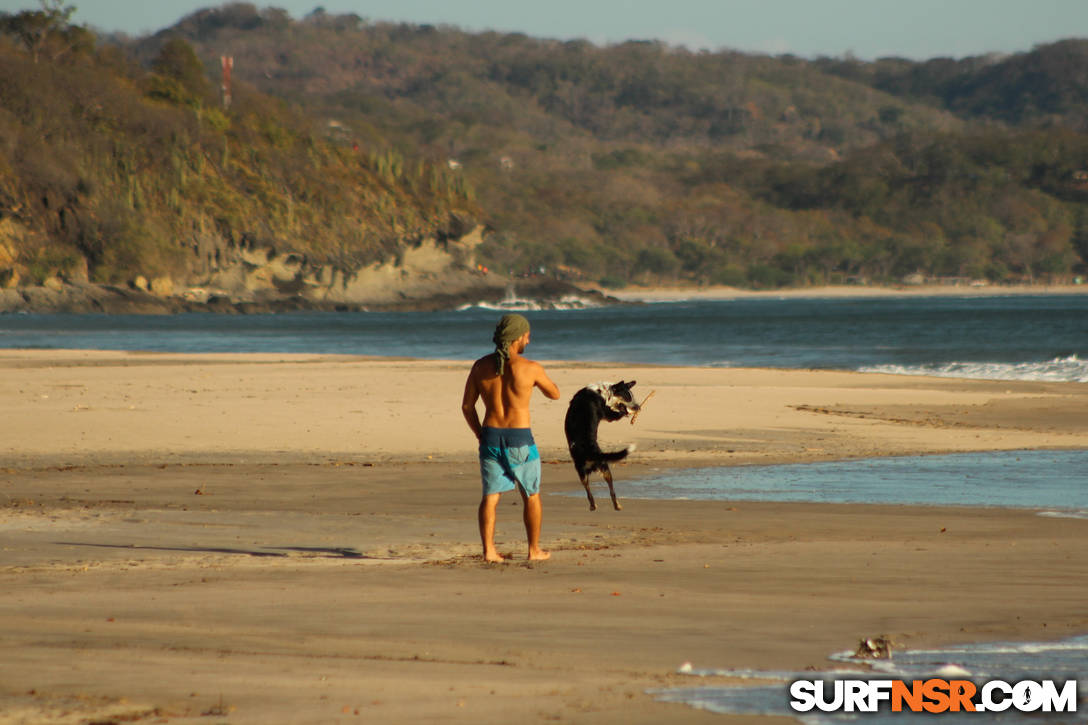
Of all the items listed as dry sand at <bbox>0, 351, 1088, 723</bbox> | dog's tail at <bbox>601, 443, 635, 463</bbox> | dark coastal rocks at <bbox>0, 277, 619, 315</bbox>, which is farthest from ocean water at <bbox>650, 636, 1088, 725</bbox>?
dark coastal rocks at <bbox>0, 277, 619, 315</bbox>

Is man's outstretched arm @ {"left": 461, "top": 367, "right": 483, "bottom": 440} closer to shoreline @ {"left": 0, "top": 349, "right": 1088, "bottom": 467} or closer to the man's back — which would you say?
the man's back

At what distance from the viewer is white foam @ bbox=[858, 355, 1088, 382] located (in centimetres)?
3091

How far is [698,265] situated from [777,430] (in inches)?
6948

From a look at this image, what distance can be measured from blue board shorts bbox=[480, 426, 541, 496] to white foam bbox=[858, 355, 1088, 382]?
2432 cm

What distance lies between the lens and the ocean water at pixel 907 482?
36.8 feet

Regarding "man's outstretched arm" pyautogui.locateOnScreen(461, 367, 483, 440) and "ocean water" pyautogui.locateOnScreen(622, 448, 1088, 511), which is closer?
"man's outstretched arm" pyautogui.locateOnScreen(461, 367, 483, 440)

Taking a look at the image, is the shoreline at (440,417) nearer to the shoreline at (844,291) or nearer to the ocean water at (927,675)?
the ocean water at (927,675)

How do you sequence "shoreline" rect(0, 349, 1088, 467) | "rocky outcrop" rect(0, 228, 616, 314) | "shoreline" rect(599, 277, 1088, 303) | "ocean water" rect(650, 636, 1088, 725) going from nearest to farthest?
→ 1. "ocean water" rect(650, 636, 1088, 725)
2. "shoreline" rect(0, 349, 1088, 467)
3. "rocky outcrop" rect(0, 228, 616, 314)
4. "shoreline" rect(599, 277, 1088, 303)

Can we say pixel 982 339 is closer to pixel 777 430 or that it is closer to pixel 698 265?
pixel 777 430

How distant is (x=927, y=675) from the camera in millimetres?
5066

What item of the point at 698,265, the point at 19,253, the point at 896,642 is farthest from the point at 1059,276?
the point at 896,642

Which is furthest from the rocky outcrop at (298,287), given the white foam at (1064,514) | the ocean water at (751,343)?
the white foam at (1064,514)

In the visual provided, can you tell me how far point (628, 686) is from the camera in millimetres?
4918

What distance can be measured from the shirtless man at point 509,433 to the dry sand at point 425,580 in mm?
306
